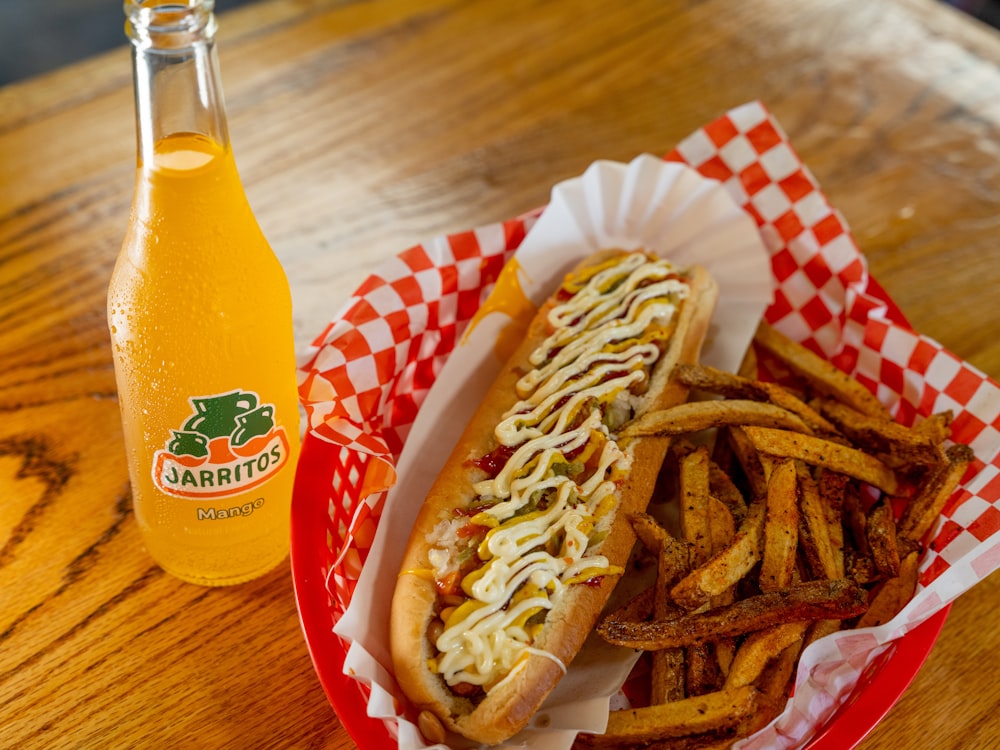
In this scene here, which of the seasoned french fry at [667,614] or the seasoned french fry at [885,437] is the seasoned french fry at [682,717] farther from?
the seasoned french fry at [885,437]

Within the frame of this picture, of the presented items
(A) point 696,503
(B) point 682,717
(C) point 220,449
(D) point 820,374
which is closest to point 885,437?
(D) point 820,374

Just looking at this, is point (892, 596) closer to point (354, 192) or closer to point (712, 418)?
point (712, 418)

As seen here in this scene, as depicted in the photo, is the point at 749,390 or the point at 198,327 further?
the point at 749,390

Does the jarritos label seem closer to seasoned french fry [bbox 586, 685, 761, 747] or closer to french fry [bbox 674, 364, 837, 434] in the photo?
seasoned french fry [bbox 586, 685, 761, 747]

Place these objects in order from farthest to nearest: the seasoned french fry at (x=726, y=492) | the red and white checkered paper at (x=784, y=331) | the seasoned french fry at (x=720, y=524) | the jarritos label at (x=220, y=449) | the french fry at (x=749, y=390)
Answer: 1. the french fry at (x=749, y=390)
2. the seasoned french fry at (x=726, y=492)
3. the seasoned french fry at (x=720, y=524)
4. the red and white checkered paper at (x=784, y=331)
5. the jarritos label at (x=220, y=449)

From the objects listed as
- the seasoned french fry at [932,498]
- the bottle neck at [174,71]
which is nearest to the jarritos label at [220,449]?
the bottle neck at [174,71]

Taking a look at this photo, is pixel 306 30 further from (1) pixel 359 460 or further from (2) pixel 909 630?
(2) pixel 909 630
